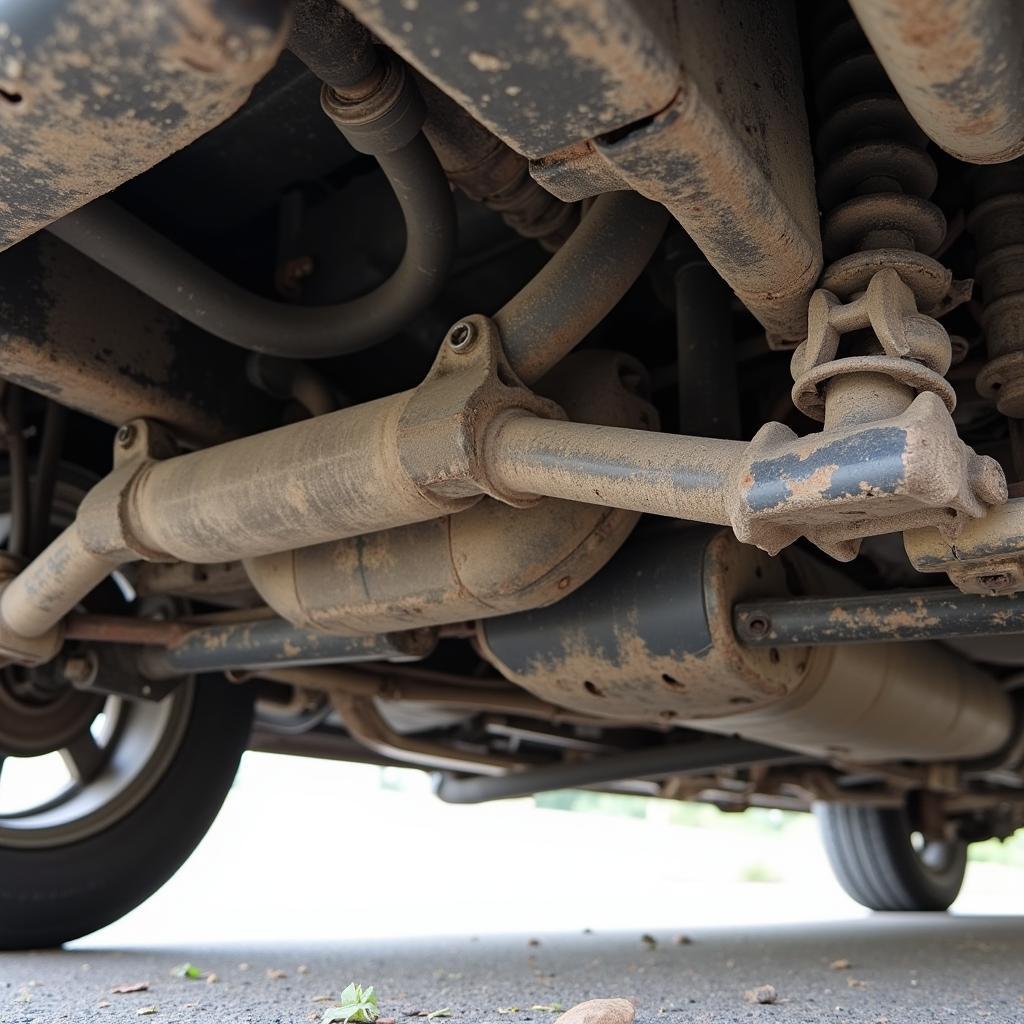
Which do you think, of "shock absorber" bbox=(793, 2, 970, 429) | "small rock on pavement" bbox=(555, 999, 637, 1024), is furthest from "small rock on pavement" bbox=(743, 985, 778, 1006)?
"shock absorber" bbox=(793, 2, 970, 429)

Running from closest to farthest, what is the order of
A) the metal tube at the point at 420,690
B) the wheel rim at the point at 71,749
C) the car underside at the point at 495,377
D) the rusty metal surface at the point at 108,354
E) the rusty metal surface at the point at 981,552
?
the car underside at the point at 495,377, the rusty metal surface at the point at 981,552, the rusty metal surface at the point at 108,354, the wheel rim at the point at 71,749, the metal tube at the point at 420,690

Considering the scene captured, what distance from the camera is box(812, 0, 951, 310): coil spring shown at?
3.28ft

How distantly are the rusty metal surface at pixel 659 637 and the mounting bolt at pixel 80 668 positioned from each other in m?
0.75

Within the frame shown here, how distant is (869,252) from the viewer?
0.99 m

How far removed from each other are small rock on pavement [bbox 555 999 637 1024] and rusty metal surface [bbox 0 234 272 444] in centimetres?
101

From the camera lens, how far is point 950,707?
2062mm

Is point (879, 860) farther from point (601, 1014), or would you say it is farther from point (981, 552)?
point (981, 552)

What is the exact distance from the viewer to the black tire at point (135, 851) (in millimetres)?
1826

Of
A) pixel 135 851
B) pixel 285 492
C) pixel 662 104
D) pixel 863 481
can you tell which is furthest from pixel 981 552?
pixel 135 851

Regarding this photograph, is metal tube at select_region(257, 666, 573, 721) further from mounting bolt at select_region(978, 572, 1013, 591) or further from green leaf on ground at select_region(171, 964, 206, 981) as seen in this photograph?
mounting bolt at select_region(978, 572, 1013, 591)

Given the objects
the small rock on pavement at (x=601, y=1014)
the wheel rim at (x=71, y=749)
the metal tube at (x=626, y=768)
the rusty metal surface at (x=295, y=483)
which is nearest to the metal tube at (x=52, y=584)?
the rusty metal surface at (x=295, y=483)

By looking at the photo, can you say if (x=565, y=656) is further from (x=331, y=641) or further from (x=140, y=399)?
(x=140, y=399)

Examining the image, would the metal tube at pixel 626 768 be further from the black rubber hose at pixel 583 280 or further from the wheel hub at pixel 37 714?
the black rubber hose at pixel 583 280

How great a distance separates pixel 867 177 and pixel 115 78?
75 cm
